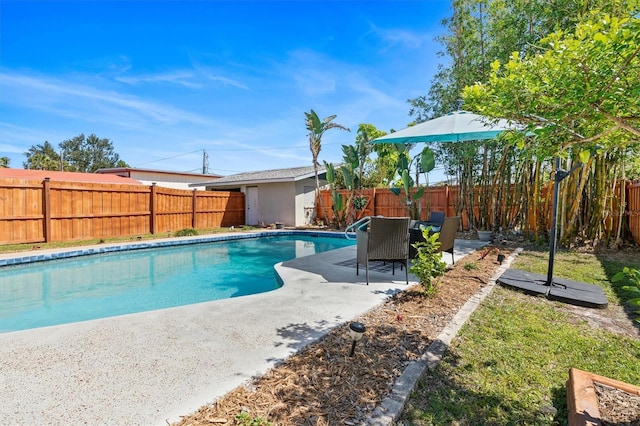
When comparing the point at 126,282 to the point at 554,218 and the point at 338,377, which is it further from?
the point at 554,218

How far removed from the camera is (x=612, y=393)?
2.00 meters

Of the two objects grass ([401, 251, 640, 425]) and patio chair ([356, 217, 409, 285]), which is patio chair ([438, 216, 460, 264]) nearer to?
patio chair ([356, 217, 409, 285])

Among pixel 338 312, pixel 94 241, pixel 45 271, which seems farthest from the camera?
pixel 94 241

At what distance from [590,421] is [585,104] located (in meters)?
1.77

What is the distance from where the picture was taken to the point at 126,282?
6719 millimetres

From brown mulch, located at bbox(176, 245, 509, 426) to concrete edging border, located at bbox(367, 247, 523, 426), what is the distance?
53 millimetres

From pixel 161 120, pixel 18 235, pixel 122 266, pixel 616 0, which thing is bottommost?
pixel 122 266

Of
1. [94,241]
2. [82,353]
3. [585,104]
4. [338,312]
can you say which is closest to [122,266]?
[94,241]

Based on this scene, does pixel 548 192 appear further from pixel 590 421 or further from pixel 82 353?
pixel 82 353

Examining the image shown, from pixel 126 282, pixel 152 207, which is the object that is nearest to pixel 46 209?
pixel 152 207

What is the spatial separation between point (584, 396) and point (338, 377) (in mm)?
1541

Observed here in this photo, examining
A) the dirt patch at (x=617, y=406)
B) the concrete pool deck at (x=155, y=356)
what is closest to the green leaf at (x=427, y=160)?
the concrete pool deck at (x=155, y=356)

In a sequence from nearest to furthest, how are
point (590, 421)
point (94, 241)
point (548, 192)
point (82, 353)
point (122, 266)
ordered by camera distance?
point (590, 421)
point (82, 353)
point (122, 266)
point (548, 192)
point (94, 241)

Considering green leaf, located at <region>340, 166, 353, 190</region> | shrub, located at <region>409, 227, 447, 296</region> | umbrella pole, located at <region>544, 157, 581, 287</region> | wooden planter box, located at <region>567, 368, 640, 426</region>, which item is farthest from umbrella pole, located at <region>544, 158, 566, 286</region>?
green leaf, located at <region>340, 166, 353, 190</region>
